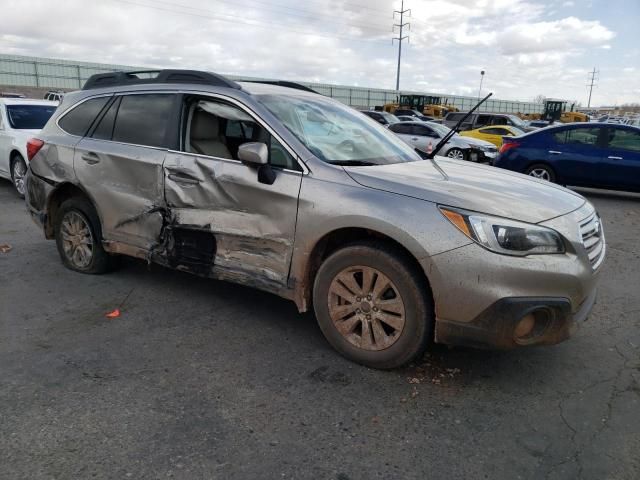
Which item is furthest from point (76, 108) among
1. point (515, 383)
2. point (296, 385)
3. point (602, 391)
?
point (602, 391)

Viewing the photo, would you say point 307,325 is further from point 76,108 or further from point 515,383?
point 76,108

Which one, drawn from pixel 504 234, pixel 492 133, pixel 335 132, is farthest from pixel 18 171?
pixel 492 133

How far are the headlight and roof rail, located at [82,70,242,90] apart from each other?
1.98 metres

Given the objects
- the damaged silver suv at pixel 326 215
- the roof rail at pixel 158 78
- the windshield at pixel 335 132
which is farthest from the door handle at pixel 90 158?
the windshield at pixel 335 132

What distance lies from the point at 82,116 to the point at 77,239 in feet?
3.76

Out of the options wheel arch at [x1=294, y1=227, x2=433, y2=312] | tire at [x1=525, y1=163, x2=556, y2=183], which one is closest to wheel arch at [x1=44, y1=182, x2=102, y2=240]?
wheel arch at [x1=294, y1=227, x2=433, y2=312]

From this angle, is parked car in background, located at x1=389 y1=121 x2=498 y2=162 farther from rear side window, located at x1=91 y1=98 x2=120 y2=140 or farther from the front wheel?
rear side window, located at x1=91 y1=98 x2=120 y2=140

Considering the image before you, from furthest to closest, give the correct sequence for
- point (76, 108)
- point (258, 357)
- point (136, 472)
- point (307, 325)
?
point (76, 108) → point (307, 325) → point (258, 357) → point (136, 472)

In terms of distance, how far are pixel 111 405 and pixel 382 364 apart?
1.58 m

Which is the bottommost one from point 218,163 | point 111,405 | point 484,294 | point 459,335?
point 111,405

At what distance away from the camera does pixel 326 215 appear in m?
3.25

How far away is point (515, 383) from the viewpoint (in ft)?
10.5

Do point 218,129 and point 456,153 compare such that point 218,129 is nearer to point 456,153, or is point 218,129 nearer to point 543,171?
point 543,171

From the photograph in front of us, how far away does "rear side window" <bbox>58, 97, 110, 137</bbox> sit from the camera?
474 centimetres
